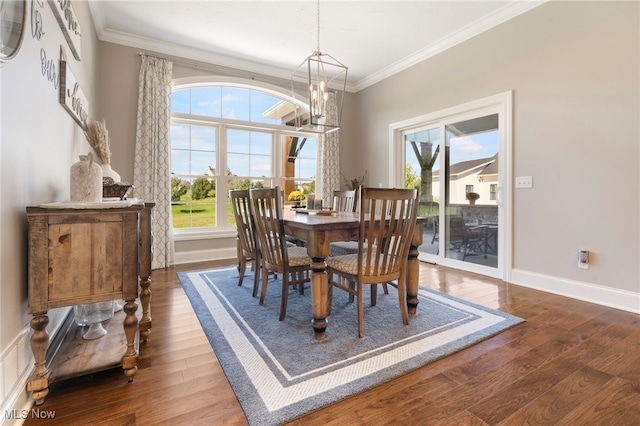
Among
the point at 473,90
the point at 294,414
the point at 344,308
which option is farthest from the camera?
the point at 473,90

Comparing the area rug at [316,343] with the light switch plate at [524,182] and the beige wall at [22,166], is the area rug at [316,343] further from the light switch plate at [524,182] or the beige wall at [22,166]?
the light switch plate at [524,182]

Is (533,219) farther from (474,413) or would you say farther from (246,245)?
(246,245)

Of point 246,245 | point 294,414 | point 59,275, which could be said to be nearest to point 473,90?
point 246,245

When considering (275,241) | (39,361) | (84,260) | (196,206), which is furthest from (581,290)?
(196,206)

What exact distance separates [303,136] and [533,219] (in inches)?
141

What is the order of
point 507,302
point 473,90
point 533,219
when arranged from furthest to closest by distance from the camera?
point 473,90 < point 533,219 < point 507,302

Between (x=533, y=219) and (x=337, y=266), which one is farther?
(x=533, y=219)

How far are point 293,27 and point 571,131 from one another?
310 centimetres

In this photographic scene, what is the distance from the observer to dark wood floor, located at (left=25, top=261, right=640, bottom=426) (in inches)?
49.5

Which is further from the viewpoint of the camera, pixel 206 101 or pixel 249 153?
pixel 249 153

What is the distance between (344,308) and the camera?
8.04 ft

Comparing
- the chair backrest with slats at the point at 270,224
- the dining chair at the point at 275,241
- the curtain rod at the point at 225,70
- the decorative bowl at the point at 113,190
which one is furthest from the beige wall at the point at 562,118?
the chair backrest with slats at the point at 270,224

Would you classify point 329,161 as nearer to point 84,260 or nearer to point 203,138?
point 203,138

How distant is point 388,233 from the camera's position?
1968 mm
